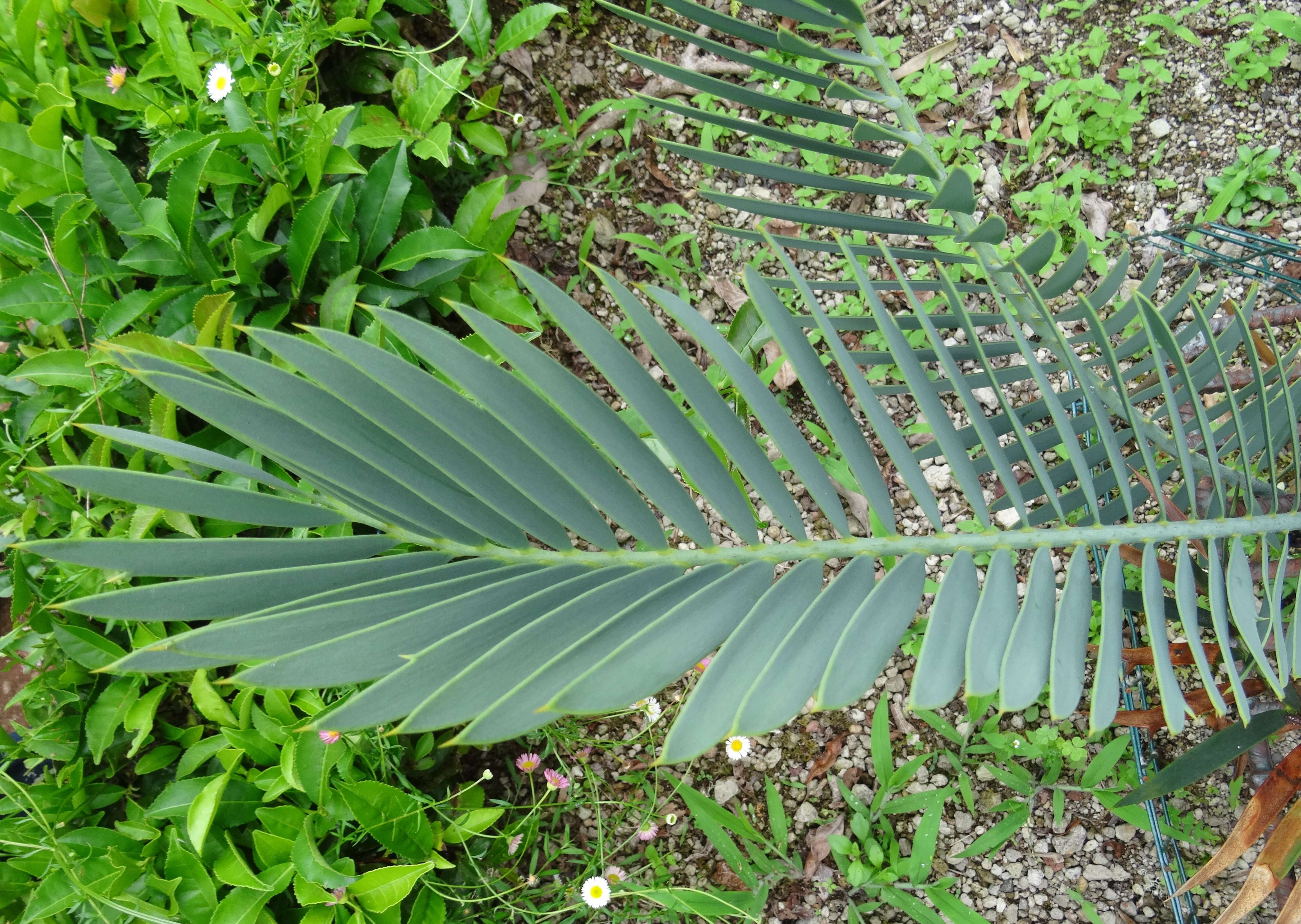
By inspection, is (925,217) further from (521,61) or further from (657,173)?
(521,61)

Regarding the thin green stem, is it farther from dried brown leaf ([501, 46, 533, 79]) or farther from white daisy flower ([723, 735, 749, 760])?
dried brown leaf ([501, 46, 533, 79])

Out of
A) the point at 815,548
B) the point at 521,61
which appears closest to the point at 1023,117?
the point at 521,61

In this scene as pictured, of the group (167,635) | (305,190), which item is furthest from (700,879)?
(305,190)

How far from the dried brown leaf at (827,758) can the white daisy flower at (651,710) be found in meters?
0.33

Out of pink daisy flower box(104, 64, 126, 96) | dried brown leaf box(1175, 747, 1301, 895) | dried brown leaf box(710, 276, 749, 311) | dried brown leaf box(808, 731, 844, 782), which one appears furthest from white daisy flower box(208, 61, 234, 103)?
dried brown leaf box(1175, 747, 1301, 895)

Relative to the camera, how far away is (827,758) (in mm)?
1453

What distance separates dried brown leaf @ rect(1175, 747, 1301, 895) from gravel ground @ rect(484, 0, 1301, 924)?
0.41 m

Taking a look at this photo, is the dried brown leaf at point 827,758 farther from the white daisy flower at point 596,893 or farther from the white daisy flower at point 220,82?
the white daisy flower at point 220,82

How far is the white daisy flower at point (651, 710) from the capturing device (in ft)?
4.37

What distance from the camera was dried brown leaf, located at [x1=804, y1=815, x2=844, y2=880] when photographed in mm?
1394

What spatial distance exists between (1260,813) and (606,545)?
95cm

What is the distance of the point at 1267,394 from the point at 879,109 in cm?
111

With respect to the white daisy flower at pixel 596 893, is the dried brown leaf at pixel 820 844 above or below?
below

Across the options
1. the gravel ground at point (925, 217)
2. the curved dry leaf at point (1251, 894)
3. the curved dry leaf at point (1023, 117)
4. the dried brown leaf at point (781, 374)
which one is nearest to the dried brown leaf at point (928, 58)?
the gravel ground at point (925, 217)
